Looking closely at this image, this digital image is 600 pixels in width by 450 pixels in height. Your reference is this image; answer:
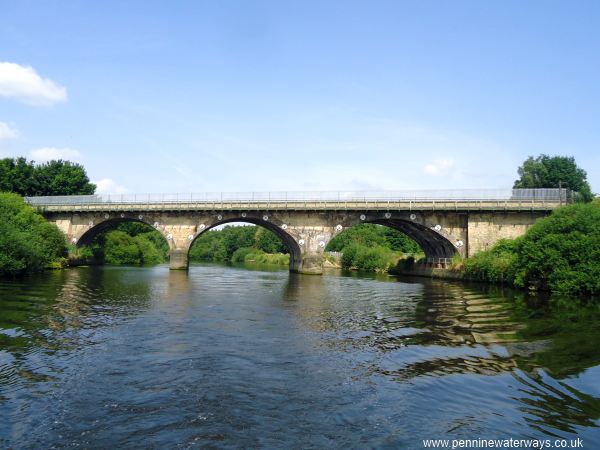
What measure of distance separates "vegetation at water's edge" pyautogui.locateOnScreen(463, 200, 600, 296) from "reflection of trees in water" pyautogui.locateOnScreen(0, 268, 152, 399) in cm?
2633

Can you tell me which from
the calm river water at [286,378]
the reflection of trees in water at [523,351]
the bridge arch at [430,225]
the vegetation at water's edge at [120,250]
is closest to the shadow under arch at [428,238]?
the bridge arch at [430,225]

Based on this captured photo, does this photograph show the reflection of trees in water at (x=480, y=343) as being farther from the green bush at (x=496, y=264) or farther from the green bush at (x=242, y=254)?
the green bush at (x=242, y=254)

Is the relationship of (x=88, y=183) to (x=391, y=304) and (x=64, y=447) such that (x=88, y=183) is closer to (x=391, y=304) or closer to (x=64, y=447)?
(x=391, y=304)

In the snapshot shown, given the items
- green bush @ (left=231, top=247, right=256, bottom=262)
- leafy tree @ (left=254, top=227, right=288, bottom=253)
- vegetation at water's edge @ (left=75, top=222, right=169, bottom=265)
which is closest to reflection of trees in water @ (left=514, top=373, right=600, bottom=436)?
vegetation at water's edge @ (left=75, top=222, right=169, bottom=265)

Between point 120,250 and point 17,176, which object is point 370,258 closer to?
point 120,250

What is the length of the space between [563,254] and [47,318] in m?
30.9

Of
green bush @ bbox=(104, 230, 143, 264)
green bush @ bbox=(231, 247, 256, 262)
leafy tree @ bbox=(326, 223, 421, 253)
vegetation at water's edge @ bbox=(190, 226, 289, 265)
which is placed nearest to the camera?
green bush @ bbox=(104, 230, 143, 264)

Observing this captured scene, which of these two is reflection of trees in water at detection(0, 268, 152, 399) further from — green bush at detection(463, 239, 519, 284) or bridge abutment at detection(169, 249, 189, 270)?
green bush at detection(463, 239, 519, 284)

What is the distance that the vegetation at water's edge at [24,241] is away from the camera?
35.5 m

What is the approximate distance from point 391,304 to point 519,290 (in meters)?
14.5

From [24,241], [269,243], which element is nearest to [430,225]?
[24,241]

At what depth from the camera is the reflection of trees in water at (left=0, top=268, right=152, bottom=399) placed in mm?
11211

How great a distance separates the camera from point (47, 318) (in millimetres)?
17906

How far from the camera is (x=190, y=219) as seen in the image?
5619cm
